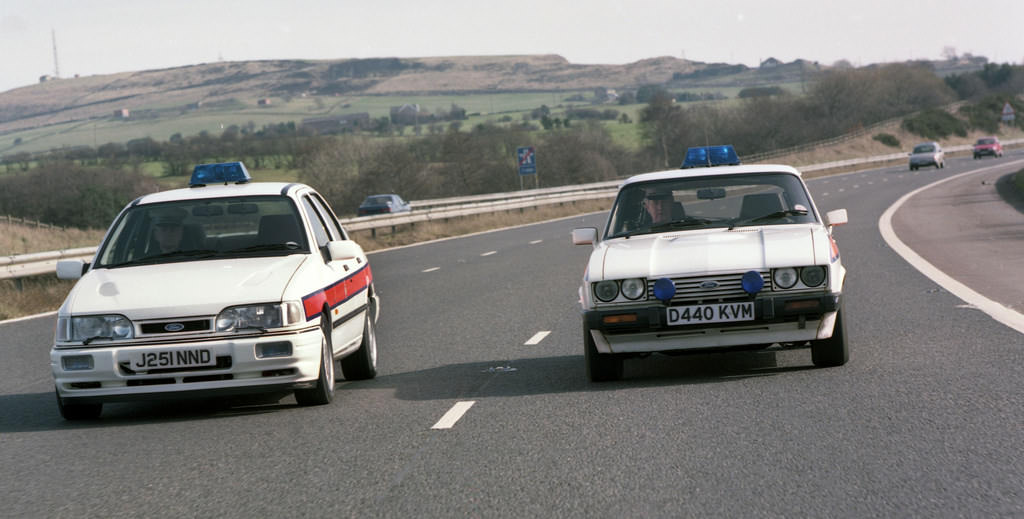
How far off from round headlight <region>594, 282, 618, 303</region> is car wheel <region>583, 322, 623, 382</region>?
0.34 metres

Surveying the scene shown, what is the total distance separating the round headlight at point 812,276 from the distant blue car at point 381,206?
41.1 meters

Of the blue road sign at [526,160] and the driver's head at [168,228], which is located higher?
the driver's head at [168,228]

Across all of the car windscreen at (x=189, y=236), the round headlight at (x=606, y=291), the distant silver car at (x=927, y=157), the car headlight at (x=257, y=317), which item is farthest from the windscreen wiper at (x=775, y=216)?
the distant silver car at (x=927, y=157)

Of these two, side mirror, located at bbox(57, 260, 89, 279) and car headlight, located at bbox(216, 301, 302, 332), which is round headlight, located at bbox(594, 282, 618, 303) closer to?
car headlight, located at bbox(216, 301, 302, 332)

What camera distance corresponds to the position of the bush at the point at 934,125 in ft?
415

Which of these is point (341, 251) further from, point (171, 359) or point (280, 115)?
point (280, 115)

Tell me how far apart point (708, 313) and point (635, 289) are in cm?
52

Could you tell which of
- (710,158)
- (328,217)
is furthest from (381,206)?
(328,217)

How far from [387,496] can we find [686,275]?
11.3ft

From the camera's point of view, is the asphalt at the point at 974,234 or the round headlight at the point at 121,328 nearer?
the round headlight at the point at 121,328

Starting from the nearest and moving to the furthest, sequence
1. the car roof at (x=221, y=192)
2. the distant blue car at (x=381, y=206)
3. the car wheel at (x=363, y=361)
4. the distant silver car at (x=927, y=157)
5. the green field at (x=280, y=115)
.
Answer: the car roof at (x=221, y=192) < the car wheel at (x=363, y=361) < the distant blue car at (x=381, y=206) < the green field at (x=280, y=115) < the distant silver car at (x=927, y=157)

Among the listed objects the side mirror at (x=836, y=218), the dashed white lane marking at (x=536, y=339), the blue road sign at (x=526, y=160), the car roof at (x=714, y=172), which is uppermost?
the car roof at (x=714, y=172)

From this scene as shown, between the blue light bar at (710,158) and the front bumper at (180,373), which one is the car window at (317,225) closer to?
the front bumper at (180,373)

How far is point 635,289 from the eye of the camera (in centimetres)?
886
